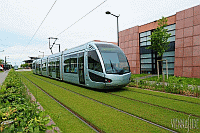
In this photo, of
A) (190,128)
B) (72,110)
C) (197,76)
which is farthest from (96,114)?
(197,76)

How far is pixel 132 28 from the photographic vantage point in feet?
84.9

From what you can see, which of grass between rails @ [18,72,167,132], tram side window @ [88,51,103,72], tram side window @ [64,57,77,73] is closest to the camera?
grass between rails @ [18,72,167,132]

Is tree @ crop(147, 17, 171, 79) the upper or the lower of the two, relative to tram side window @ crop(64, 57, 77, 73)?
upper

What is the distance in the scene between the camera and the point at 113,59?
9.52 meters

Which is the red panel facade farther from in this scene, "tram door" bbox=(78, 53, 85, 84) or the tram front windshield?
"tram door" bbox=(78, 53, 85, 84)

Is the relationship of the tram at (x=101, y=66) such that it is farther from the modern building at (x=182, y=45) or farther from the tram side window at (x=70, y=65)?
the modern building at (x=182, y=45)

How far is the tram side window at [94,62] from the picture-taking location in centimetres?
934

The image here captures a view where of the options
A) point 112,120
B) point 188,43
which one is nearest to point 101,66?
point 112,120

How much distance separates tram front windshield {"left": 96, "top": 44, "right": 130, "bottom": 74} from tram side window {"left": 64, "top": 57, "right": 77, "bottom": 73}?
3.33 meters

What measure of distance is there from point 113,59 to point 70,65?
16.9ft

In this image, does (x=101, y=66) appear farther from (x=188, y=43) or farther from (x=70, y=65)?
(x=188, y=43)

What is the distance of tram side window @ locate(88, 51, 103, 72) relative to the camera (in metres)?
9.34

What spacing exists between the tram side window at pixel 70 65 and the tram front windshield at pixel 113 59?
333 centimetres

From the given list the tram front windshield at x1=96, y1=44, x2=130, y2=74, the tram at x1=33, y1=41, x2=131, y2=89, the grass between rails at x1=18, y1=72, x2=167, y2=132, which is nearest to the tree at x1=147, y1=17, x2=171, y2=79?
the tram at x1=33, y1=41, x2=131, y2=89
